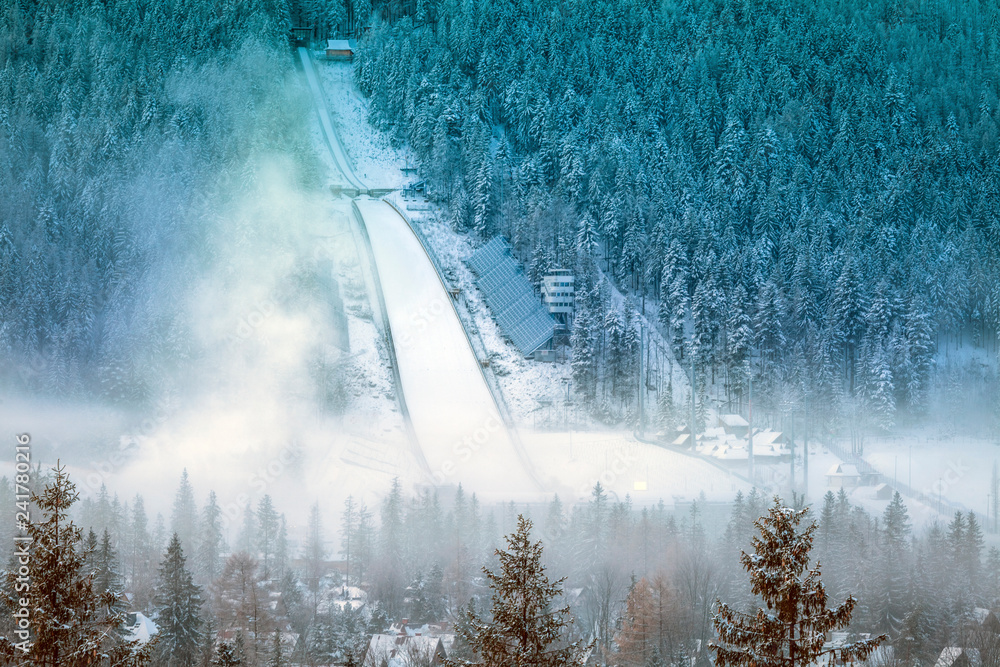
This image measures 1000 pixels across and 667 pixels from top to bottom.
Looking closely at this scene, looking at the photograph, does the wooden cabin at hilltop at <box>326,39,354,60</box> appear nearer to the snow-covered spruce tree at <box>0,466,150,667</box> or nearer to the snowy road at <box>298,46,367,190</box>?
the snowy road at <box>298,46,367,190</box>

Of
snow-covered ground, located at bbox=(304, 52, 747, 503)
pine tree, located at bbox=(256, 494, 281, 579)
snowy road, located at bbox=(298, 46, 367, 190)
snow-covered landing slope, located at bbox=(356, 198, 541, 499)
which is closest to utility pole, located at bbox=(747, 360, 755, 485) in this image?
snow-covered ground, located at bbox=(304, 52, 747, 503)

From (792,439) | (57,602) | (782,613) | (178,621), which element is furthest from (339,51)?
(782,613)

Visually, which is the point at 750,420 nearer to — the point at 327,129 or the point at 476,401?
the point at 476,401

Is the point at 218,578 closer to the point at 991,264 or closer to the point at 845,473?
the point at 845,473

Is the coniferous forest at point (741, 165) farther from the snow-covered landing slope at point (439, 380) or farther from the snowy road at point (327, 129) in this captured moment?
the snow-covered landing slope at point (439, 380)

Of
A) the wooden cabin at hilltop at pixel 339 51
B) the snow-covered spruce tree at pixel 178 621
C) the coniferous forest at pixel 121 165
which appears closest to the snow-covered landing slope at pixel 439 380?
the coniferous forest at pixel 121 165
